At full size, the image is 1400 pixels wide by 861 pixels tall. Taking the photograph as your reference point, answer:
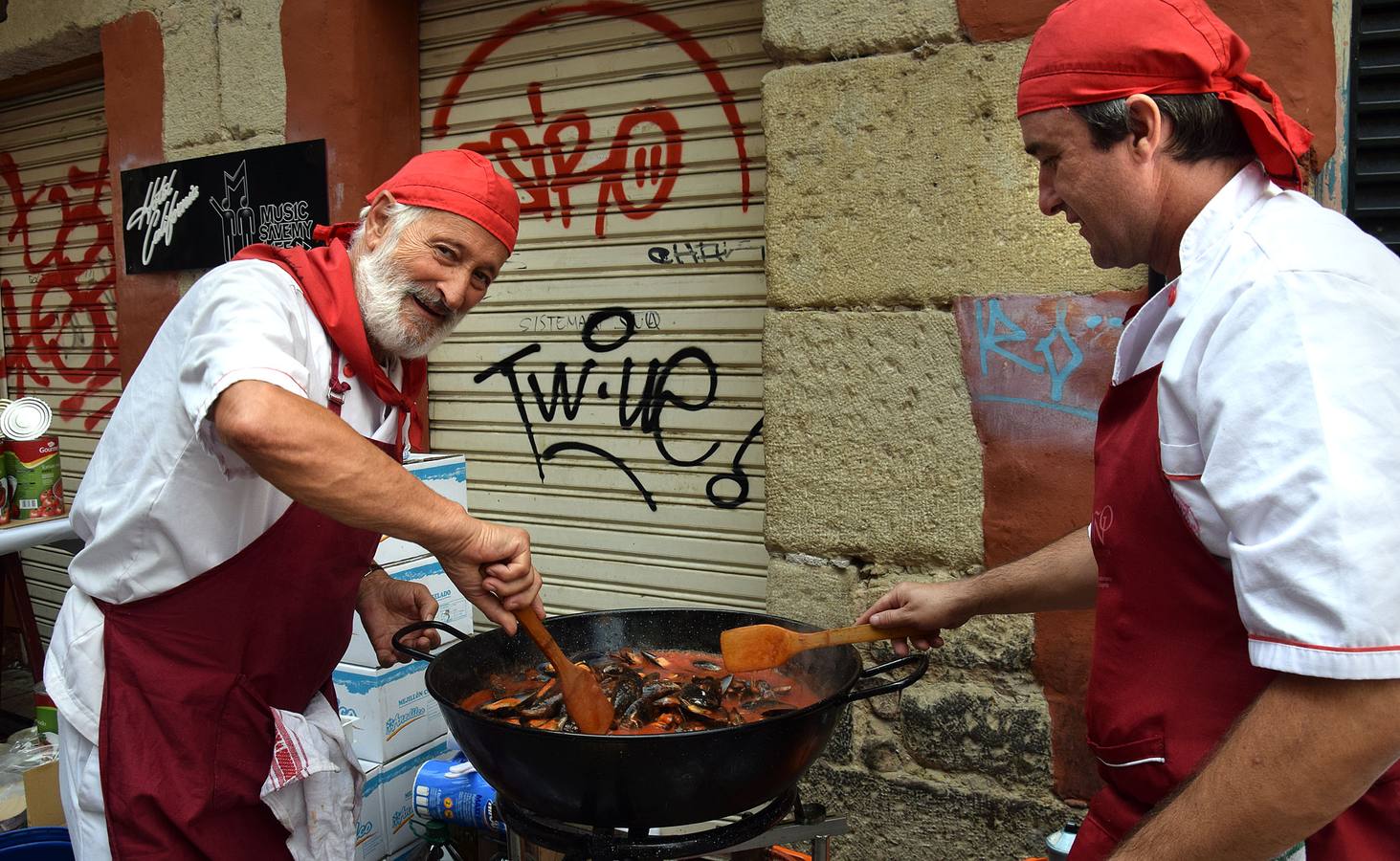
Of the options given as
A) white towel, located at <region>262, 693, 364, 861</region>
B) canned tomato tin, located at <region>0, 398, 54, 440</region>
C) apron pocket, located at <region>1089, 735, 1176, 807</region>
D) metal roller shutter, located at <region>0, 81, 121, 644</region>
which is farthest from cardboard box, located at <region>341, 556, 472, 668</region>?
metal roller shutter, located at <region>0, 81, 121, 644</region>

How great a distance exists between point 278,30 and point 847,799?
4460mm

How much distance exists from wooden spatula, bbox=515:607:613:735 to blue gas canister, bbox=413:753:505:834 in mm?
1218

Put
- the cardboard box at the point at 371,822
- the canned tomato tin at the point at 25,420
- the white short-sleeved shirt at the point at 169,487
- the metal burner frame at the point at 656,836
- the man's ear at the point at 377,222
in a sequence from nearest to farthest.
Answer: the metal burner frame at the point at 656,836, the white short-sleeved shirt at the point at 169,487, the man's ear at the point at 377,222, the cardboard box at the point at 371,822, the canned tomato tin at the point at 25,420

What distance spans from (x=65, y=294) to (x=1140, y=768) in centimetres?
752

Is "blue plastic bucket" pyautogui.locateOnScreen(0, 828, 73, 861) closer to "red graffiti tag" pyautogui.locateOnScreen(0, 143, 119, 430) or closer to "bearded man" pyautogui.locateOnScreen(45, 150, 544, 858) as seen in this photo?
"bearded man" pyautogui.locateOnScreen(45, 150, 544, 858)

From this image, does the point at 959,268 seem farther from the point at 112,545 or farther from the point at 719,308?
the point at 112,545

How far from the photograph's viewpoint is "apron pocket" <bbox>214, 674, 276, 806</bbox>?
6.97 ft

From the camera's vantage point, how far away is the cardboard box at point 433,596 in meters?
3.49

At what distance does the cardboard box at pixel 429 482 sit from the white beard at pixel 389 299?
4.49 feet

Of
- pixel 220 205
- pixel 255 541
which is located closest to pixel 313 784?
pixel 255 541

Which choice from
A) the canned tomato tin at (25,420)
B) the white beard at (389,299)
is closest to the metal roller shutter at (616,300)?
the canned tomato tin at (25,420)

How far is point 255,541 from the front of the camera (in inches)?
82.1

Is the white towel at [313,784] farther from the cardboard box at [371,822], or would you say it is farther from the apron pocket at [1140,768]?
the apron pocket at [1140,768]

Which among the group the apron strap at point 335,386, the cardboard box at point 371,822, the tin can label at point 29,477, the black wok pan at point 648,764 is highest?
the apron strap at point 335,386
